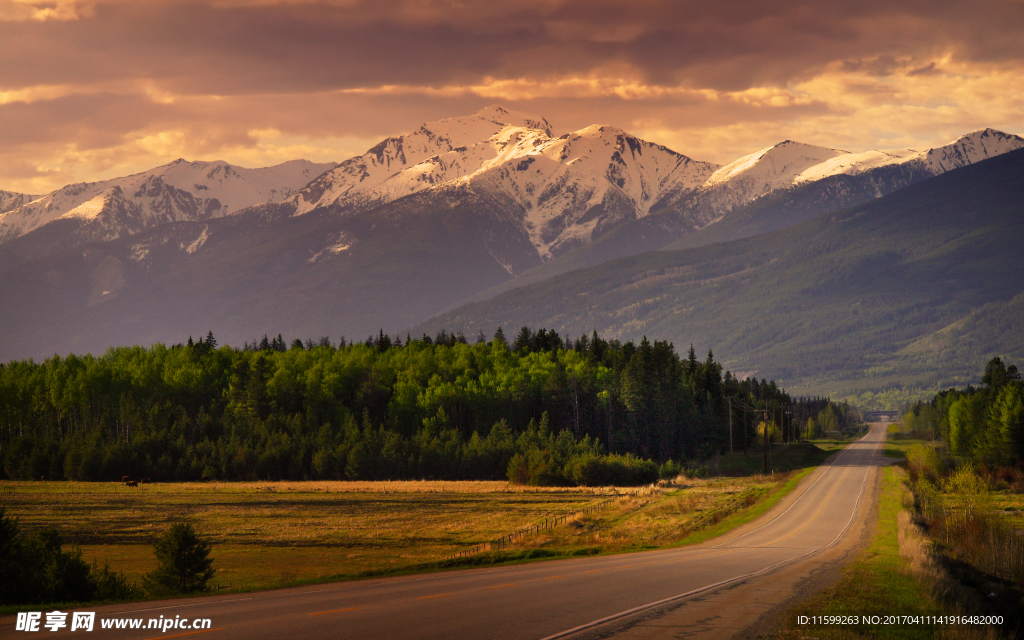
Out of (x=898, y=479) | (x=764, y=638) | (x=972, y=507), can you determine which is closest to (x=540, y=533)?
(x=972, y=507)

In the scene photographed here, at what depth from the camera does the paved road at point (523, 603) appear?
2352 centimetres

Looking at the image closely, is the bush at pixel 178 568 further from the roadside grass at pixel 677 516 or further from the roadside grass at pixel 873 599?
the roadside grass at pixel 873 599

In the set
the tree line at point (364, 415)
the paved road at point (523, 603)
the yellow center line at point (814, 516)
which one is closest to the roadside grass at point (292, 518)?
the paved road at point (523, 603)

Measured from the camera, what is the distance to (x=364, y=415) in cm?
12525

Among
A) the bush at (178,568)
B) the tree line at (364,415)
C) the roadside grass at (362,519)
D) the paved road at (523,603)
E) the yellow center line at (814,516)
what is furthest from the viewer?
the tree line at (364,415)

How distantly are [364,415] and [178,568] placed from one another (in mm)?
A: 88748

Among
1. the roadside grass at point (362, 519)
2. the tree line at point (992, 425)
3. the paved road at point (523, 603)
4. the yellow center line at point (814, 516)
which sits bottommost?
the yellow center line at point (814, 516)

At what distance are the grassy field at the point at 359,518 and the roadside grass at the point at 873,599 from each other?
14.8 m

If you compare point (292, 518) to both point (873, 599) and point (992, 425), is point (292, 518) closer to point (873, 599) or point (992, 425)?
point (873, 599)

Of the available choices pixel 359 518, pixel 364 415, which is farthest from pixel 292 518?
pixel 364 415

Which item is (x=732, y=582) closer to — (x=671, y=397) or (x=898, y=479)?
(x=898, y=479)

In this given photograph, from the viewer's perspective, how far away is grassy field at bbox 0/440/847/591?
49.2m

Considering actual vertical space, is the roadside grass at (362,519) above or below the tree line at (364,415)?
below

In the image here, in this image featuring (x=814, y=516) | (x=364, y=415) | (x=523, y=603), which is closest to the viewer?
(x=523, y=603)
